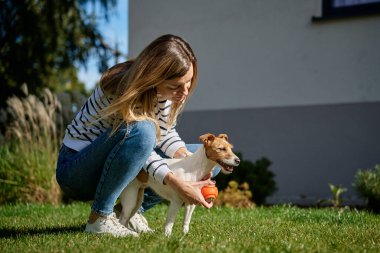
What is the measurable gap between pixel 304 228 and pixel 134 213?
52.6 inches

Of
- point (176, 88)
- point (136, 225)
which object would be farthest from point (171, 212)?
point (176, 88)

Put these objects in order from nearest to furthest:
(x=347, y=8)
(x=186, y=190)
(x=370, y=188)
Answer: (x=186, y=190)
(x=370, y=188)
(x=347, y=8)

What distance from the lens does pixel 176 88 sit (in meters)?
3.63

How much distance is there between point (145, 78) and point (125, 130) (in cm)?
37

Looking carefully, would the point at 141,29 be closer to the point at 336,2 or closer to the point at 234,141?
the point at 234,141

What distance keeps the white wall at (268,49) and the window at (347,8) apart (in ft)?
0.35

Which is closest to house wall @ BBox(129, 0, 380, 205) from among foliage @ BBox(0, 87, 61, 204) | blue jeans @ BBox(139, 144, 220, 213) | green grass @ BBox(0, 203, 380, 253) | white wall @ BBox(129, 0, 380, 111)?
white wall @ BBox(129, 0, 380, 111)

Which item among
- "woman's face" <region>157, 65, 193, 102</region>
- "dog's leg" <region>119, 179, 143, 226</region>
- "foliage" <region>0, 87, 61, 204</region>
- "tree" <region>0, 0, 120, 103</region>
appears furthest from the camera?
"tree" <region>0, 0, 120, 103</region>

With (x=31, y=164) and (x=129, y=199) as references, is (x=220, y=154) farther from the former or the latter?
(x=31, y=164)

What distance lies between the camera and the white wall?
26.6 ft

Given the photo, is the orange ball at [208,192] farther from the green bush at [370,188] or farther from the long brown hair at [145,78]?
the green bush at [370,188]

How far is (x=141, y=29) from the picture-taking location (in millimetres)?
9906

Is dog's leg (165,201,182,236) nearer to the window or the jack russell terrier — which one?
the jack russell terrier

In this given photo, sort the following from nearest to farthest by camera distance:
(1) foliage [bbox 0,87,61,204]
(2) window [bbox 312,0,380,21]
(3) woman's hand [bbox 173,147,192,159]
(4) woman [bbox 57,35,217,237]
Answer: (4) woman [bbox 57,35,217,237] → (3) woman's hand [bbox 173,147,192,159] → (1) foliage [bbox 0,87,61,204] → (2) window [bbox 312,0,380,21]
